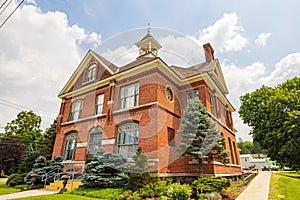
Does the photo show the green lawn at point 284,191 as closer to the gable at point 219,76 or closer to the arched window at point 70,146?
the gable at point 219,76

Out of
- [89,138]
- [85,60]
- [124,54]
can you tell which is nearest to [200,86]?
[124,54]

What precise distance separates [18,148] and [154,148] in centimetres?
2993

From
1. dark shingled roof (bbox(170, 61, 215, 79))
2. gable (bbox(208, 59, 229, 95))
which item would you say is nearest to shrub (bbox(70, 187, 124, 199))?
dark shingled roof (bbox(170, 61, 215, 79))

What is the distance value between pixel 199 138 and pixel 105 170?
Result: 562cm

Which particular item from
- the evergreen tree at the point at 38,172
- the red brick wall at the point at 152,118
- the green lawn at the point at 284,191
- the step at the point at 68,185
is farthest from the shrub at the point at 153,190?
the evergreen tree at the point at 38,172

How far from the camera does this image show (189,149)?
36.6 ft

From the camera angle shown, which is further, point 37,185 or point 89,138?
point 89,138

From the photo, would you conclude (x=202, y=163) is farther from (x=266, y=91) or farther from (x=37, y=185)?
(x=266, y=91)

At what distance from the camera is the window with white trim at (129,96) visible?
1355cm

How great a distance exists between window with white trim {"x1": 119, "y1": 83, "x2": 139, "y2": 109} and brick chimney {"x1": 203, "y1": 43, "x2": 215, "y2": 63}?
394 inches

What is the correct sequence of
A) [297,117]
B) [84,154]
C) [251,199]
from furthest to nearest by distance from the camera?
[297,117]
[84,154]
[251,199]

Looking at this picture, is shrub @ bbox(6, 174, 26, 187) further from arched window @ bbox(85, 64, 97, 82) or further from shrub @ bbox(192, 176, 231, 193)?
shrub @ bbox(192, 176, 231, 193)

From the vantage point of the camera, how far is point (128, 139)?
1265 cm

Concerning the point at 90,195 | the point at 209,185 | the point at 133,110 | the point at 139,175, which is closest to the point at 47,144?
the point at 133,110
